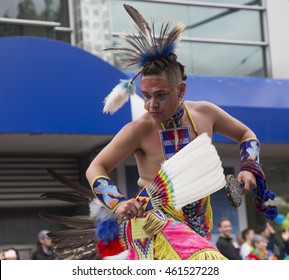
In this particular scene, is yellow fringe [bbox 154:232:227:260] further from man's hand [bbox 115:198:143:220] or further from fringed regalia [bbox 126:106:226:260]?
man's hand [bbox 115:198:143:220]

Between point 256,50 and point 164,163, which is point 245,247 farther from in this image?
point 164,163

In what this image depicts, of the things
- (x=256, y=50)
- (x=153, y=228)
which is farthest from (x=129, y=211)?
(x=256, y=50)

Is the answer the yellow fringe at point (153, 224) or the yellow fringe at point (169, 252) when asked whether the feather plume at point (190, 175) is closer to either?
the yellow fringe at point (153, 224)

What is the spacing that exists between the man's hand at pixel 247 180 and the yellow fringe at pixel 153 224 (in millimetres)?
469

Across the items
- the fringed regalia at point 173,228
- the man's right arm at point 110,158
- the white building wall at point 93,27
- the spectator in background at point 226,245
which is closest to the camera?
the fringed regalia at point 173,228

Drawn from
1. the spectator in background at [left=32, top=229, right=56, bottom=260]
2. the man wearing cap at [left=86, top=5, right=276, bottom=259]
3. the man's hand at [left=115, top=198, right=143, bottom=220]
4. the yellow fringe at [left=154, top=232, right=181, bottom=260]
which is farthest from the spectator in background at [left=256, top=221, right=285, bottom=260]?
the man's hand at [left=115, top=198, right=143, bottom=220]

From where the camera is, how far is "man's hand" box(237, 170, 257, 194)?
481 cm

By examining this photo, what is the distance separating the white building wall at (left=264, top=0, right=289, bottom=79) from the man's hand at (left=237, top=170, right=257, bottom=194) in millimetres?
9944

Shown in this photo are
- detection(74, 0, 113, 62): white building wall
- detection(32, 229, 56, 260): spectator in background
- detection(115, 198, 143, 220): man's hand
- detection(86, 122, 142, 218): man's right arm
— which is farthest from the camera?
detection(74, 0, 113, 62): white building wall

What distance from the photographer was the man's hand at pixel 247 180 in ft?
15.8

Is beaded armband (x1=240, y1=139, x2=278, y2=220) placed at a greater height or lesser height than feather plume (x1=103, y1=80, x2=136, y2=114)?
lesser

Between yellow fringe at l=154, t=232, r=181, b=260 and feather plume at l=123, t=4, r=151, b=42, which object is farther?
feather plume at l=123, t=4, r=151, b=42

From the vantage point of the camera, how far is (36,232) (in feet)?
45.3

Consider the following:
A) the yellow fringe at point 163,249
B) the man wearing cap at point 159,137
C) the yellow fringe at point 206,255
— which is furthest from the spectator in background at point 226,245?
the yellow fringe at point 206,255
